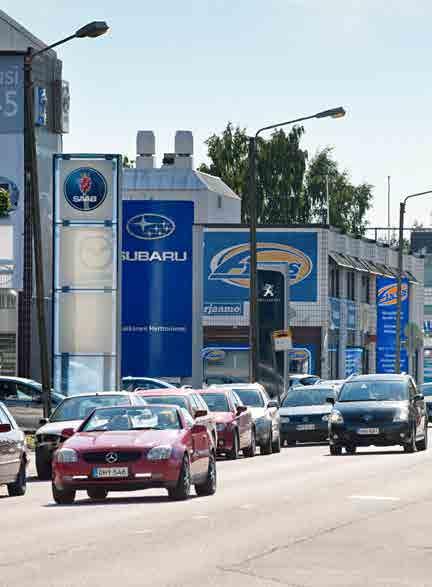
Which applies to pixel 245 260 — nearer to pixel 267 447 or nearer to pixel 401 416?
pixel 267 447

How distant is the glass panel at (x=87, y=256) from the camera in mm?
47469

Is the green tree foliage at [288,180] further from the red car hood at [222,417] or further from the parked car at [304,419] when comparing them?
the red car hood at [222,417]

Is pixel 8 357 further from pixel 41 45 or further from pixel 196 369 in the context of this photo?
pixel 41 45

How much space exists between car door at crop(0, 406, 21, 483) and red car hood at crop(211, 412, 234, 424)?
1122cm

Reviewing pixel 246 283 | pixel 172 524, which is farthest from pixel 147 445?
pixel 246 283

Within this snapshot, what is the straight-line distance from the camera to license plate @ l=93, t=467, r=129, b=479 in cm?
2150

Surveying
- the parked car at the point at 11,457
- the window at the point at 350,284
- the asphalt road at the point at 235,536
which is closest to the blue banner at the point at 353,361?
the window at the point at 350,284

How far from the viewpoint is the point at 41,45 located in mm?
59938

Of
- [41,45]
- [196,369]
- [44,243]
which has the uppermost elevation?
[41,45]

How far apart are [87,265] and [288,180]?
198ft

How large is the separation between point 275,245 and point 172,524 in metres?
59.0

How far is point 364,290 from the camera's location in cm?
8794

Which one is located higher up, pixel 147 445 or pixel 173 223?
pixel 173 223

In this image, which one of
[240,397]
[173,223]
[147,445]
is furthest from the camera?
[173,223]
